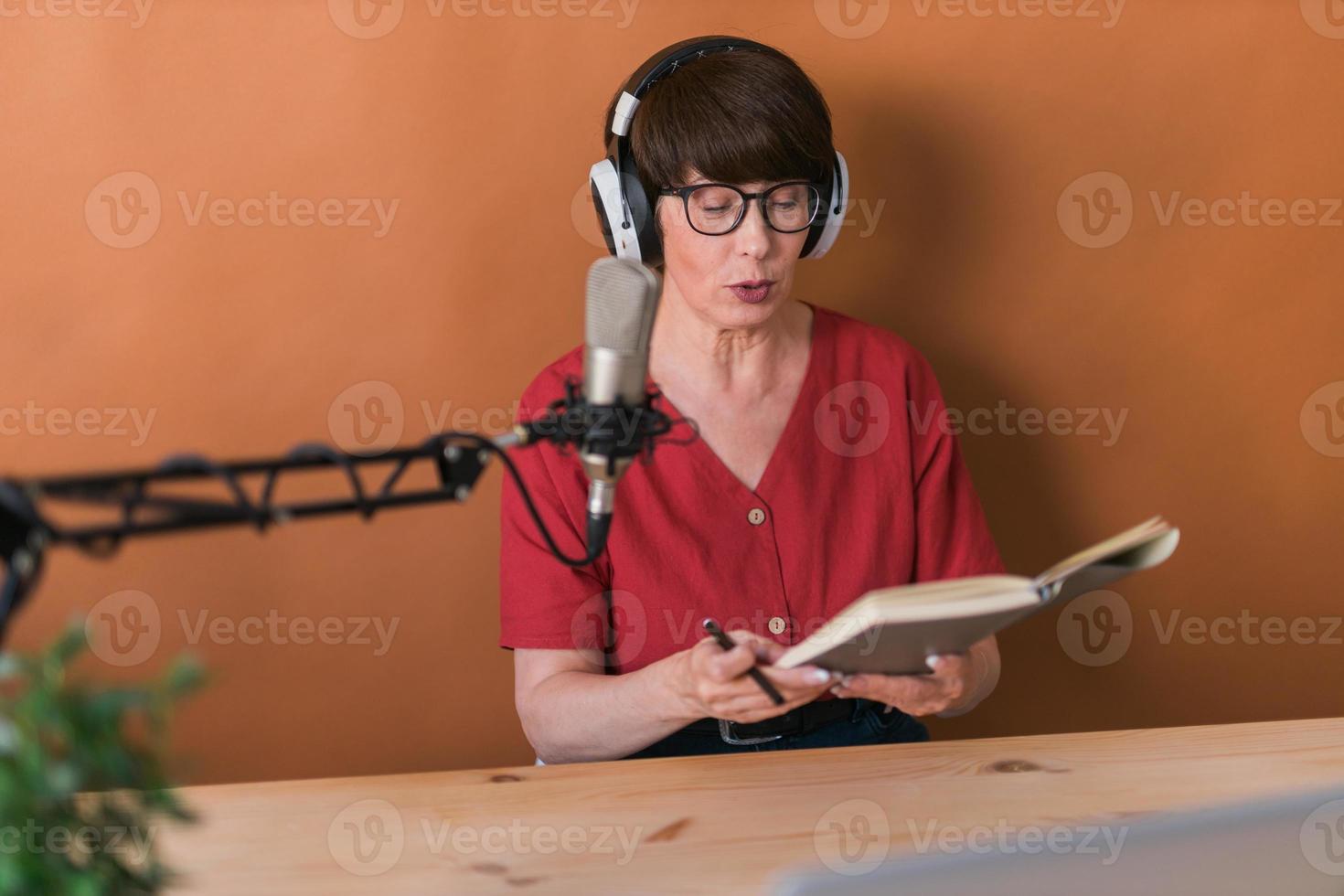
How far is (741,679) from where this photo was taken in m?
1.15

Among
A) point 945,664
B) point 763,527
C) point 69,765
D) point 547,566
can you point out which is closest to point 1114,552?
point 945,664

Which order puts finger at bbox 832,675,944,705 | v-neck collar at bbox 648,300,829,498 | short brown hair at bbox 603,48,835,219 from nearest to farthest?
finger at bbox 832,675,944,705 < short brown hair at bbox 603,48,835,219 < v-neck collar at bbox 648,300,829,498

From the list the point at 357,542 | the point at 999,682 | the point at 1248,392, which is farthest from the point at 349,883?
the point at 1248,392

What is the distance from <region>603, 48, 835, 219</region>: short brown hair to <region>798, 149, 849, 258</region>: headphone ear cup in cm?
2

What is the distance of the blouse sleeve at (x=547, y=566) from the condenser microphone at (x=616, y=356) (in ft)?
1.92

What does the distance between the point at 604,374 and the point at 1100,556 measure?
50cm

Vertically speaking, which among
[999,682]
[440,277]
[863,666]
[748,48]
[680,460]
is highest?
[748,48]

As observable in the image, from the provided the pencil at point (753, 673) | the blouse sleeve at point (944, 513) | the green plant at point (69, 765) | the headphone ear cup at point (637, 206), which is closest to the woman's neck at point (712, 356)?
the headphone ear cup at point (637, 206)

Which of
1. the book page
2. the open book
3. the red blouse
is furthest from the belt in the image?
the book page

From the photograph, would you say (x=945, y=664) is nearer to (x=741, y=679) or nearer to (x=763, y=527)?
(x=741, y=679)

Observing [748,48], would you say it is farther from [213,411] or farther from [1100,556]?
[213,411]

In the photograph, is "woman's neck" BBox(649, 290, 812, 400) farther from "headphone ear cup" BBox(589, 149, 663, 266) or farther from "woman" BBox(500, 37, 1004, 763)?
"headphone ear cup" BBox(589, 149, 663, 266)

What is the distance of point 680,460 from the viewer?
1.61m

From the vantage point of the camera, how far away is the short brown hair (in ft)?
4.90
